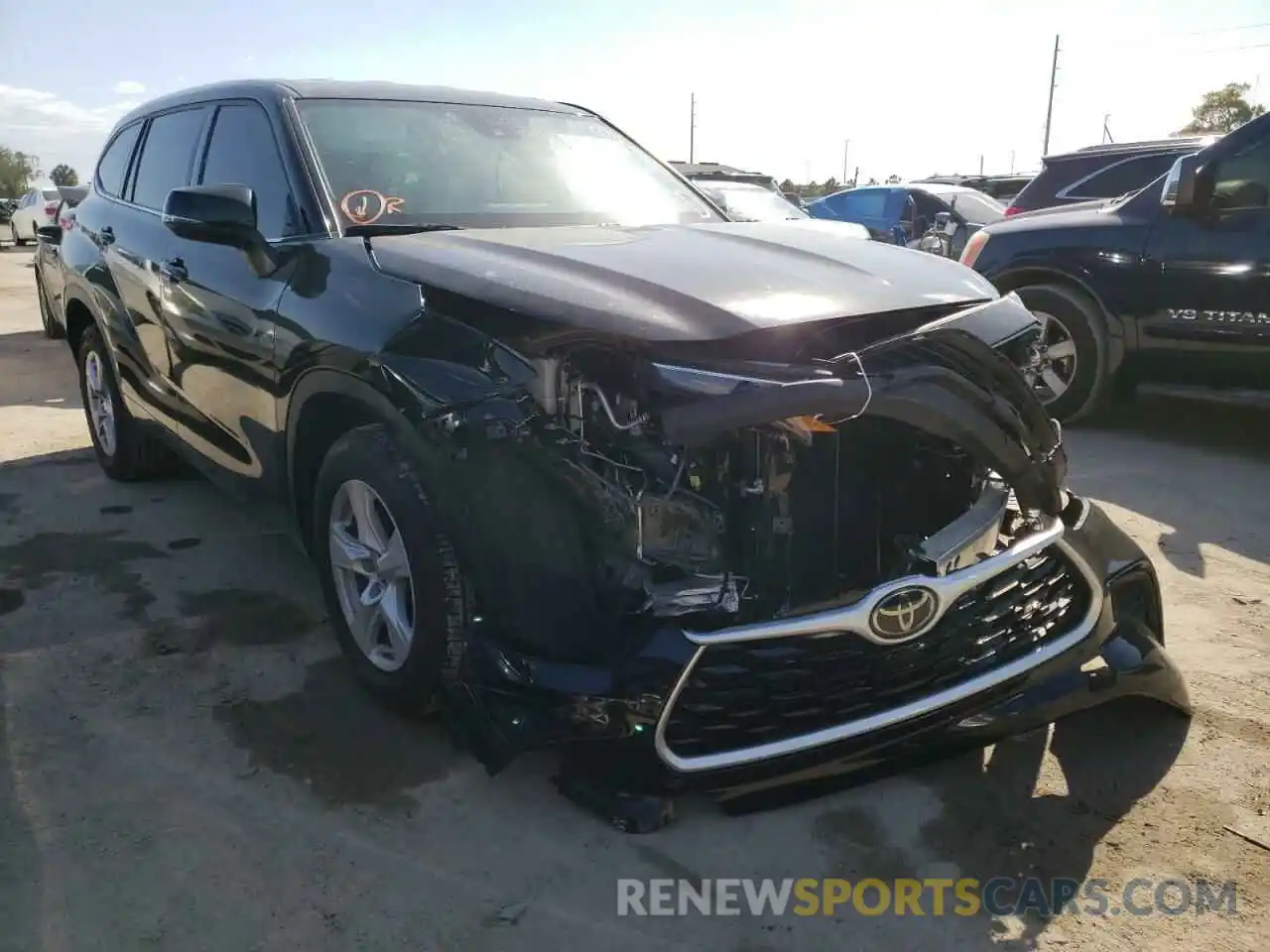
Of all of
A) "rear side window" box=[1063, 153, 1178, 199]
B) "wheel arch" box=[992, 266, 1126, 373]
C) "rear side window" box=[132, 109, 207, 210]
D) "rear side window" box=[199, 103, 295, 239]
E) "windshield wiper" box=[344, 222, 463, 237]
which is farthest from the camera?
"rear side window" box=[1063, 153, 1178, 199]

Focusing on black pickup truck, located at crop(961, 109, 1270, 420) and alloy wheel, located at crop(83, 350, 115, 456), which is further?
black pickup truck, located at crop(961, 109, 1270, 420)

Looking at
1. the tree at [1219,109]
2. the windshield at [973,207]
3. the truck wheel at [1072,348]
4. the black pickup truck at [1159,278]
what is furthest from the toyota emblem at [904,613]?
the tree at [1219,109]

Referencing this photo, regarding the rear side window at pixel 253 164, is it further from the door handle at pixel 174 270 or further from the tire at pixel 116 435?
the tire at pixel 116 435

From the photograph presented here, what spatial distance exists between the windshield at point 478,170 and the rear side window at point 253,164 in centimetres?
16

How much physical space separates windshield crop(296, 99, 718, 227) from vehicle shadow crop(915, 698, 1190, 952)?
2030mm

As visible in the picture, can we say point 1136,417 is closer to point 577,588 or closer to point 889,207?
point 577,588

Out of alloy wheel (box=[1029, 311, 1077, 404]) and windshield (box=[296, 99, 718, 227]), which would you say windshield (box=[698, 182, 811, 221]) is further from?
windshield (box=[296, 99, 718, 227])

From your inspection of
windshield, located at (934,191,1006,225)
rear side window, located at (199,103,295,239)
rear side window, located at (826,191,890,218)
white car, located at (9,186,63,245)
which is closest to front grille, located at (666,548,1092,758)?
rear side window, located at (199,103,295,239)

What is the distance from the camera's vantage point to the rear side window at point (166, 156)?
4.09m

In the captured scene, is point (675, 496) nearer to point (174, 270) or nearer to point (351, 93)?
point (351, 93)

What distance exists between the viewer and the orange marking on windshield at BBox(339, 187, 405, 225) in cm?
307

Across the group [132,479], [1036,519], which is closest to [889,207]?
[132,479]

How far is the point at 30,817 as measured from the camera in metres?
2.48

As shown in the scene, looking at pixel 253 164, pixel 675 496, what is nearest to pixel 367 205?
pixel 253 164
